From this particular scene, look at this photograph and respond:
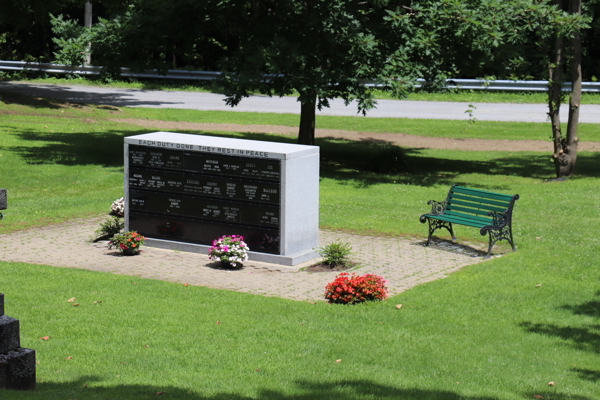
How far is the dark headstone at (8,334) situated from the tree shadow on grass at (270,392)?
1.56 ft

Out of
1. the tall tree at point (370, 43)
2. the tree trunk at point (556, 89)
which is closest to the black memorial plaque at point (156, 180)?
the tall tree at point (370, 43)

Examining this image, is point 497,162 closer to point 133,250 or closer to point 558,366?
point 133,250

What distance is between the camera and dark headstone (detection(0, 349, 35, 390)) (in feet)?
24.1

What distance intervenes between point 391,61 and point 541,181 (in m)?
5.75

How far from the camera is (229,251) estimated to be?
1379cm

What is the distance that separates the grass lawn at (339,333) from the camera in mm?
7992

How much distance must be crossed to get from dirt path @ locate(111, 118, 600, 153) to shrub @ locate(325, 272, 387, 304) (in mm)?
19178

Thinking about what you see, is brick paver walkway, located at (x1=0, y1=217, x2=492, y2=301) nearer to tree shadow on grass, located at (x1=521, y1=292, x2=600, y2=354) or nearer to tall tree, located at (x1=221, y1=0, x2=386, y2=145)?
tree shadow on grass, located at (x1=521, y1=292, x2=600, y2=354)

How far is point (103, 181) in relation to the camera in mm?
22031

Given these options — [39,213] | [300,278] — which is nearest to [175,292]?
[300,278]

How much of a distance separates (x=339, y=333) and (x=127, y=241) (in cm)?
584

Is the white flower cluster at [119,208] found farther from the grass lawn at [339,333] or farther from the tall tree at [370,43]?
the tall tree at [370,43]

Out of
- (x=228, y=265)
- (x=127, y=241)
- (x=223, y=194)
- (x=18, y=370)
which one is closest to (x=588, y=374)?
(x=18, y=370)

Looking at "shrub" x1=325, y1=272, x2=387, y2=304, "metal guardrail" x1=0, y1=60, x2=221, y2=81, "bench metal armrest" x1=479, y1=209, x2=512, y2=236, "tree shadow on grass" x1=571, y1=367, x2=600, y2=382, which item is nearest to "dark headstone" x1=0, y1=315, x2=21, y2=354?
"shrub" x1=325, y1=272, x2=387, y2=304
